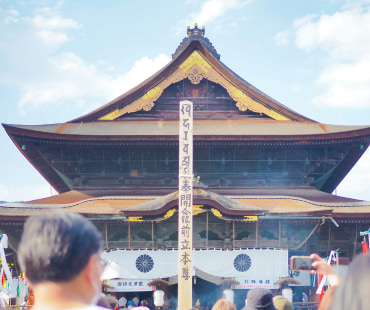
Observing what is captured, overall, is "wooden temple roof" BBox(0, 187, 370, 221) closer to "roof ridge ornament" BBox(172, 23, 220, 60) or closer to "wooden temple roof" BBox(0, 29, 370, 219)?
"wooden temple roof" BBox(0, 29, 370, 219)

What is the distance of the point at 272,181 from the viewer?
19.5 metres

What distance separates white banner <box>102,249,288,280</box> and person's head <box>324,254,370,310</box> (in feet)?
48.5

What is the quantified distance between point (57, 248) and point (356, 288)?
3.46ft

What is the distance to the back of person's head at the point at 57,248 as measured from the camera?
1964mm

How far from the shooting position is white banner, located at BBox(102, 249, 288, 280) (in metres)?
16.2

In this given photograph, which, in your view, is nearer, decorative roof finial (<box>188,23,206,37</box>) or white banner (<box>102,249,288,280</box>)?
white banner (<box>102,249,288,280</box>)

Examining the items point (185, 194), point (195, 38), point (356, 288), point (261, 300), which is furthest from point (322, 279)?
point (356, 288)

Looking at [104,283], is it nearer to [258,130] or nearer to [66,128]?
[66,128]

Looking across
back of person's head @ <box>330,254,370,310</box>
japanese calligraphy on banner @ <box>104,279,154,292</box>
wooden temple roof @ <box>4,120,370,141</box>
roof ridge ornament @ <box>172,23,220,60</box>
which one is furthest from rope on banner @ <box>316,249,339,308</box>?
back of person's head @ <box>330,254,370,310</box>

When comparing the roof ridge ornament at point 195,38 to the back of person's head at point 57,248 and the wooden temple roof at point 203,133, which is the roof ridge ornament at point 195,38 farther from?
the back of person's head at point 57,248

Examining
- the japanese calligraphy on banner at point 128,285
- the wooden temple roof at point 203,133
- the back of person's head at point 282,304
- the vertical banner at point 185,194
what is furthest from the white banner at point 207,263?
the back of person's head at point 282,304

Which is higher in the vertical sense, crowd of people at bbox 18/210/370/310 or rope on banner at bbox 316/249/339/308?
crowd of people at bbox 18/210/370/310

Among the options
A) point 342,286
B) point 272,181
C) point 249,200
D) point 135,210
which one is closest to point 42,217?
point 342,286

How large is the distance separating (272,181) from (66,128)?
7912 millimetres
